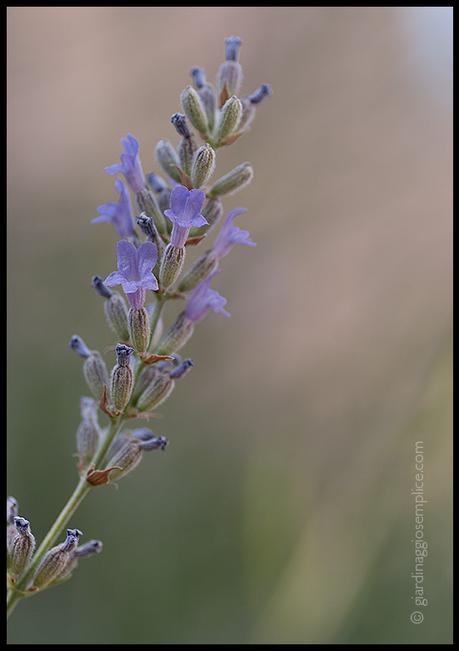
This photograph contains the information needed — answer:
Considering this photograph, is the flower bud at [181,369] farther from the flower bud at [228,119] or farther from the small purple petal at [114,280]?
the flower bud at [228,119]

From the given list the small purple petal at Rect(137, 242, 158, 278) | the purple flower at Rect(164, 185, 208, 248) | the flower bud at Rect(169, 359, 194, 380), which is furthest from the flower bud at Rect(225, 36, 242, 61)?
the flower bud at Rect(169, 359, 194, 380)

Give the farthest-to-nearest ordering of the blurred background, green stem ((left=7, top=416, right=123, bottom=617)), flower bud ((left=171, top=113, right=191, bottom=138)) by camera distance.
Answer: the blurred background < flower bud ((left=171, top=113, right=191, bottom=138)) < green stem ((left=7, top=416, right=123, bottom=617))

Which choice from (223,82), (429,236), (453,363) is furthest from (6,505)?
(429,236)

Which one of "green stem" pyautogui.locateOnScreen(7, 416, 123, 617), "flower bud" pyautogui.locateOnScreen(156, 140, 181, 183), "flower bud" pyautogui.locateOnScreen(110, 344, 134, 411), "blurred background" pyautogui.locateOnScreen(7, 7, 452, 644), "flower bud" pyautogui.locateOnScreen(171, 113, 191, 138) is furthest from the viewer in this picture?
"blurred background" pyautogui.locateOnScreen(7, 7, 452, 644)

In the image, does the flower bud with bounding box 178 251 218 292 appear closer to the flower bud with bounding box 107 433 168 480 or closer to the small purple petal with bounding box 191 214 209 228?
the small purple petal with bounding box 191 214 209 228

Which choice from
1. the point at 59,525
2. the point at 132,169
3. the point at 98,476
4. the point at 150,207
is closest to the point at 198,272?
the point at 150,207

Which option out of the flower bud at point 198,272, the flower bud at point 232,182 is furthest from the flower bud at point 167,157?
the flower bud at point 198,272

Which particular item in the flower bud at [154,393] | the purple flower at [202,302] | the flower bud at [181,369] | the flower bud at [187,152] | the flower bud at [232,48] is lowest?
the flower bud at [154,393]
